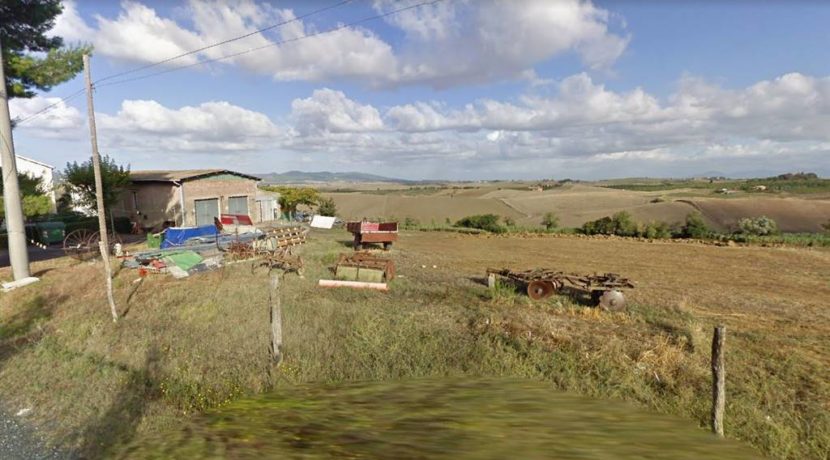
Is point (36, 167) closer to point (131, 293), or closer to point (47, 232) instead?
point (47, 232)

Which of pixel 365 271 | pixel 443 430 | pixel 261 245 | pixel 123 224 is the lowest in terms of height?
pixel 365 271

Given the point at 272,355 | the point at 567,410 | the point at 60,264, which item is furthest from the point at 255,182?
the point at 567,410

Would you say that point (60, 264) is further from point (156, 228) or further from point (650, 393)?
point (650, 393)

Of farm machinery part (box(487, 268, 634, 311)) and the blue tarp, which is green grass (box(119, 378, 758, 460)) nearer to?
farm machinery part (box(487, 268, 634, 311))

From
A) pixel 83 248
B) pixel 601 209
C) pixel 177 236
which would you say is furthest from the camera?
pixel 601 209

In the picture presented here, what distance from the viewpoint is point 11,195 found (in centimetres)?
1453

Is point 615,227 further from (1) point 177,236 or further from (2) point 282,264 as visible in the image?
(1) point 177,236

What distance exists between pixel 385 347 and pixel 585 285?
8.21 metres

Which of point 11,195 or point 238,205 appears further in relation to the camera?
point 238,205

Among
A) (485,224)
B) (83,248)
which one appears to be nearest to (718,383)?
(83,248)

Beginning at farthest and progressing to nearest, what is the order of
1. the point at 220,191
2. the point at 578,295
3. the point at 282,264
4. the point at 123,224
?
the point at 220,191
the point at 123,224
the point at 282,264
the point at 578,295

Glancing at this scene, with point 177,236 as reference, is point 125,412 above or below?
below

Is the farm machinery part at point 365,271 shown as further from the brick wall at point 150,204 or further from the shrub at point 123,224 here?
the shrub at point 123,224

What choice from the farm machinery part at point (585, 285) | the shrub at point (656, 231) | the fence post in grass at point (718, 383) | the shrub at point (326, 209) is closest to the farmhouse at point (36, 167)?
the shrub at point (326, 209)
